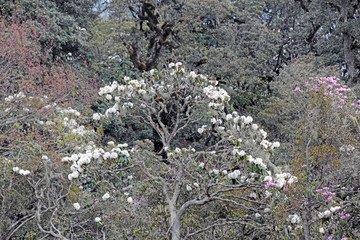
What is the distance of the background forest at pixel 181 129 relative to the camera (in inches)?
135

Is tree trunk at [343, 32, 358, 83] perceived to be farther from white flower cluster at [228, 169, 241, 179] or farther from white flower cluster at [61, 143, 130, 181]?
white flower cluster at [61, 143, 130, 181]

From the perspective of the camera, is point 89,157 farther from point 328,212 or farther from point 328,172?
point 328,172

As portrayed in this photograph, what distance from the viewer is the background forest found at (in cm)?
342

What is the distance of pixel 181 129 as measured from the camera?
243 inches

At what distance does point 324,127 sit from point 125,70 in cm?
708

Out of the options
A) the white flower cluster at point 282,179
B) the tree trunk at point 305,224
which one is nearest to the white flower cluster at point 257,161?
the white flower cluster at point 282,179

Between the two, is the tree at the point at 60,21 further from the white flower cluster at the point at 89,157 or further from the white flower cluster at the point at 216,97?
the white flower cluster at the point at 89,157

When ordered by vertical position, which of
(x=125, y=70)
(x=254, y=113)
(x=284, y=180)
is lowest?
(x=254, y=113)

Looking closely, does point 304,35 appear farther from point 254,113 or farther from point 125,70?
point 125,70

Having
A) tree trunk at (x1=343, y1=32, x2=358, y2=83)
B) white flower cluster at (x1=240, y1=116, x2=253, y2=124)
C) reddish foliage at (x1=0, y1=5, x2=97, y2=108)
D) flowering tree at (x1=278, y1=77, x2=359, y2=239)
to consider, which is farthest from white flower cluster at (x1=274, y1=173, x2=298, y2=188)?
tree trunk at (x1=343, y1=32, x2=358, y2=83)

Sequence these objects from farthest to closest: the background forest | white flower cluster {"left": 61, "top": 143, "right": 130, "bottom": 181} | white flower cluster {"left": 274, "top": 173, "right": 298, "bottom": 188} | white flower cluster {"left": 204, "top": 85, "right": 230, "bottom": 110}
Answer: white flower cluster {"left": 204, "top": 85, "right": 230, "bottom": 110} → the background forest → white flower cluster {"left": 61, "top": 143, "right": 130, "bottom": 181} → white flower cluster {"left": 274, "top": 173, "right": 298, "bottom": 188}

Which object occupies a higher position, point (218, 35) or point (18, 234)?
point (218, 35)

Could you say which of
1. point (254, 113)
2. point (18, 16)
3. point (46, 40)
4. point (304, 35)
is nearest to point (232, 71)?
point (254, 113)

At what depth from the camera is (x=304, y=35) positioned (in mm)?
14336
